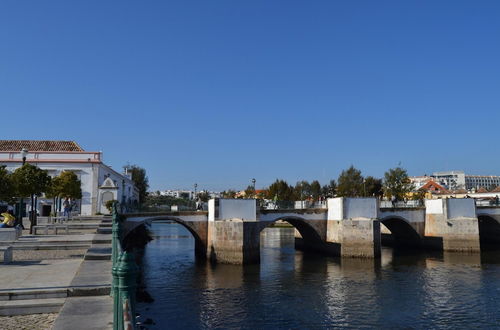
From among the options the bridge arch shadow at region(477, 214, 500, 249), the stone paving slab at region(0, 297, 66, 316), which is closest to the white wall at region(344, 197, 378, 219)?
the bridge arch shadow at region(477, 214, 500, 249)

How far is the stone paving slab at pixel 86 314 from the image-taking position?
18.2ft

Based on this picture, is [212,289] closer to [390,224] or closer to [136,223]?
[136,223]

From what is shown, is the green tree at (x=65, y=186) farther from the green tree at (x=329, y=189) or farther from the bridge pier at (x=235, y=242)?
the green tree at (x=329, y=189)

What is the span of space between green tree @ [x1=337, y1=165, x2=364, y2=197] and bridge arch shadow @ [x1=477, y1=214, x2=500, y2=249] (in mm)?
21205

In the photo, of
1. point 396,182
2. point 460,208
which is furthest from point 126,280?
point 396,182

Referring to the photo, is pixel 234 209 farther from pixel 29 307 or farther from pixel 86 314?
pixel 86 314

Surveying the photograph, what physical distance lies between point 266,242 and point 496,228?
76.8 ft

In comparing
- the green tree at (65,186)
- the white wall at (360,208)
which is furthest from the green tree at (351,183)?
the green tree at (65,186)

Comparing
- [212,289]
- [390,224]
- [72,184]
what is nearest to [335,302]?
[212,289]

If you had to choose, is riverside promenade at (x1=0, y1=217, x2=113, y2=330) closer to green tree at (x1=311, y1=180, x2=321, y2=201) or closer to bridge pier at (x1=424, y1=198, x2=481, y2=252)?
bridge pier at (x1=424, y1=198, x2=481, y2=252)

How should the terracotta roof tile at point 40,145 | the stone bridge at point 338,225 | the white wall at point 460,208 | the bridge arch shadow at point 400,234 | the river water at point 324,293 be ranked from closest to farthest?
the river water at point 324,293
the stone bridge at point 338,225
the white wall at point 460,208
the bridge arch shadow at point 400,234
the terracotta roof tile at point 40,145

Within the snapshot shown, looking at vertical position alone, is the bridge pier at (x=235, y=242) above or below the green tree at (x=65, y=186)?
below

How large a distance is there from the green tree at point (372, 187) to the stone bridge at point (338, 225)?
949 inches

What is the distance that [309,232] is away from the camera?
1485 inches
